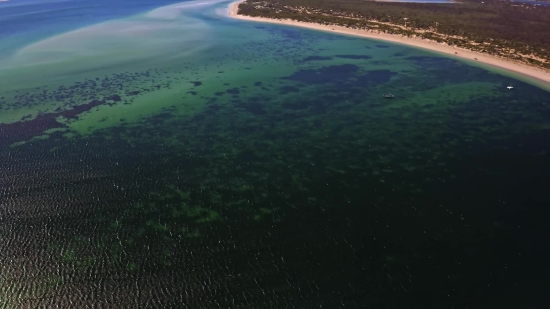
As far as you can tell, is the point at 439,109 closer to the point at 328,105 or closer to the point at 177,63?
the point at 328,105

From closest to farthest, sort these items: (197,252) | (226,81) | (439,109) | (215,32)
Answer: (197,252) → (439,109) → (226,81) → (215,32)

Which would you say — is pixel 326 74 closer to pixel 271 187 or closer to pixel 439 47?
pixel 439 47

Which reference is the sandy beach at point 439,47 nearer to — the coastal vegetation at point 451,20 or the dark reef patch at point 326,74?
the coastal vegetation at point 451,20

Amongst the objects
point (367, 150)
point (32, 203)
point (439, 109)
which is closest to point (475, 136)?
point (439, 109)

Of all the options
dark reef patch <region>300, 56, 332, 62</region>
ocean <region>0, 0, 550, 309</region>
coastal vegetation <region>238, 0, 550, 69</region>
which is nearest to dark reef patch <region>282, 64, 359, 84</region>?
ocean <region>0, 0, 550, 309</region>

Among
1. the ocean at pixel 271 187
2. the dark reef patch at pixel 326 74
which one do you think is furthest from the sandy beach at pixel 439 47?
the dark reef patch at pixel 326 74

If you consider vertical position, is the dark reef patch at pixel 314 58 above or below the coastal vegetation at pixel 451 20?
below
